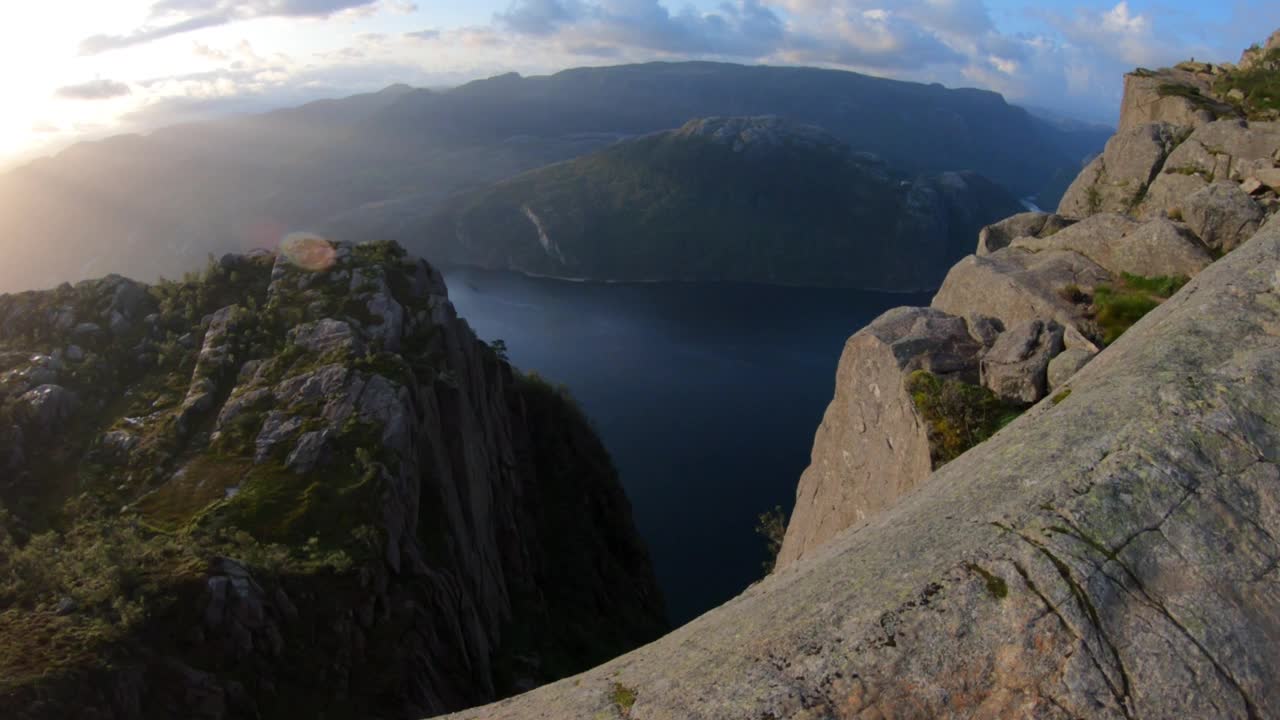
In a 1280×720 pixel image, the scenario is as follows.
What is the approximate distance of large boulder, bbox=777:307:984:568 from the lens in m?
23.2

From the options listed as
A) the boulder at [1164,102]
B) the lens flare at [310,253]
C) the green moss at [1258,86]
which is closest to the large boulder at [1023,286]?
the boulder at [1164,102]

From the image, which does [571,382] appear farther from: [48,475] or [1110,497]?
[1110,497]

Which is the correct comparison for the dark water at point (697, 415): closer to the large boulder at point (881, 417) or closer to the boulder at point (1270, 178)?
the large boulder at point (881, 417)

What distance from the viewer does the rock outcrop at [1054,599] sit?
33.4ft

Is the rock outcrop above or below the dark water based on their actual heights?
above

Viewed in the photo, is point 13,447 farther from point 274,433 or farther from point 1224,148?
point 1224,148

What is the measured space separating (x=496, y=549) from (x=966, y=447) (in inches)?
1260

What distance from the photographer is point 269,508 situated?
29812mm

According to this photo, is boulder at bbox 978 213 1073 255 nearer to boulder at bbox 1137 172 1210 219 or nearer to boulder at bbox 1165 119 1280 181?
boulder at bbox 1137 172 1210 219

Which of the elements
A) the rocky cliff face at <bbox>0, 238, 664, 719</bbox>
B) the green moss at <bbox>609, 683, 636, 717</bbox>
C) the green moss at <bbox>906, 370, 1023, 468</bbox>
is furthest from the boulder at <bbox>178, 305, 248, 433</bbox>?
the green moss at <bbox>906, 370, 1023, 468</bbox>

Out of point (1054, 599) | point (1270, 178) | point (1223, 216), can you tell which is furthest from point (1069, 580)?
point (1270, 178)

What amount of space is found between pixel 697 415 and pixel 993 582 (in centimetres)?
12046

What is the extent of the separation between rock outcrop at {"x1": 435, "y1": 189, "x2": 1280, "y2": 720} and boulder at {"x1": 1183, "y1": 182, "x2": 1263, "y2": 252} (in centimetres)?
1200

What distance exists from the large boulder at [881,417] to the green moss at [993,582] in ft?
32.5
